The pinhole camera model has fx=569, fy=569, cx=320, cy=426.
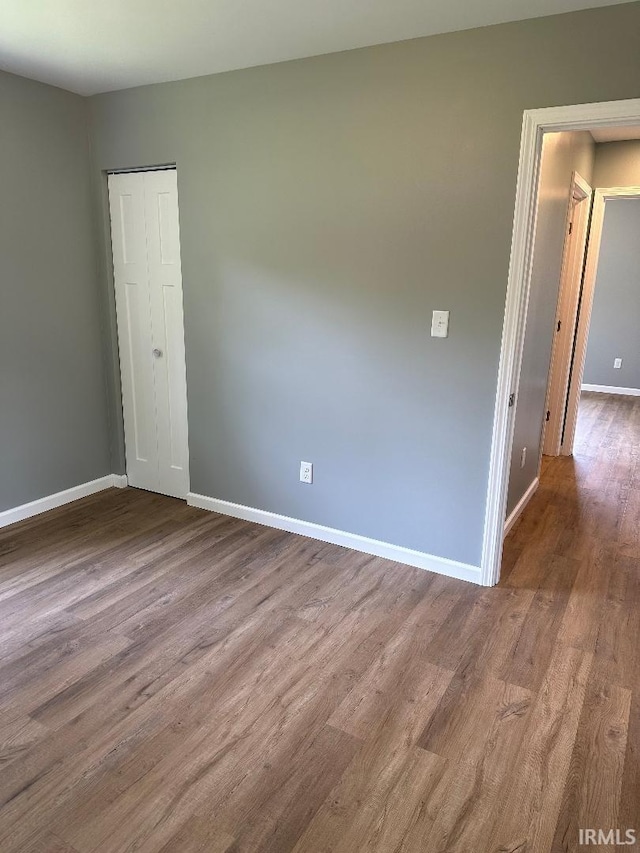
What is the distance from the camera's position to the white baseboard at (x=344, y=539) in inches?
114

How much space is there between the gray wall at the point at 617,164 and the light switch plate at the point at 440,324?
2709 mm

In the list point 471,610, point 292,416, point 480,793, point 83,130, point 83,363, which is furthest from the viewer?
point 83,363

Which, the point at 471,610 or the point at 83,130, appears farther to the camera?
the point at 83,130

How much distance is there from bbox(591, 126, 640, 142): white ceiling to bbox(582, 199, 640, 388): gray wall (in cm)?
270

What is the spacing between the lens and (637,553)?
10.4 feet

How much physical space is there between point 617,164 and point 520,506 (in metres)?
2.74

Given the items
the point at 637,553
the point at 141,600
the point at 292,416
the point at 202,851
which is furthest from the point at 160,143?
the point at 637,553

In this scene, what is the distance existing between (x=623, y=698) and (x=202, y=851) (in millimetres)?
1530

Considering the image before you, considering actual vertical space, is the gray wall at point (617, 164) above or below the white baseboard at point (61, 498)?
above

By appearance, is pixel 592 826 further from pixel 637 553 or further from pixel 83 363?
pixel 83 363
